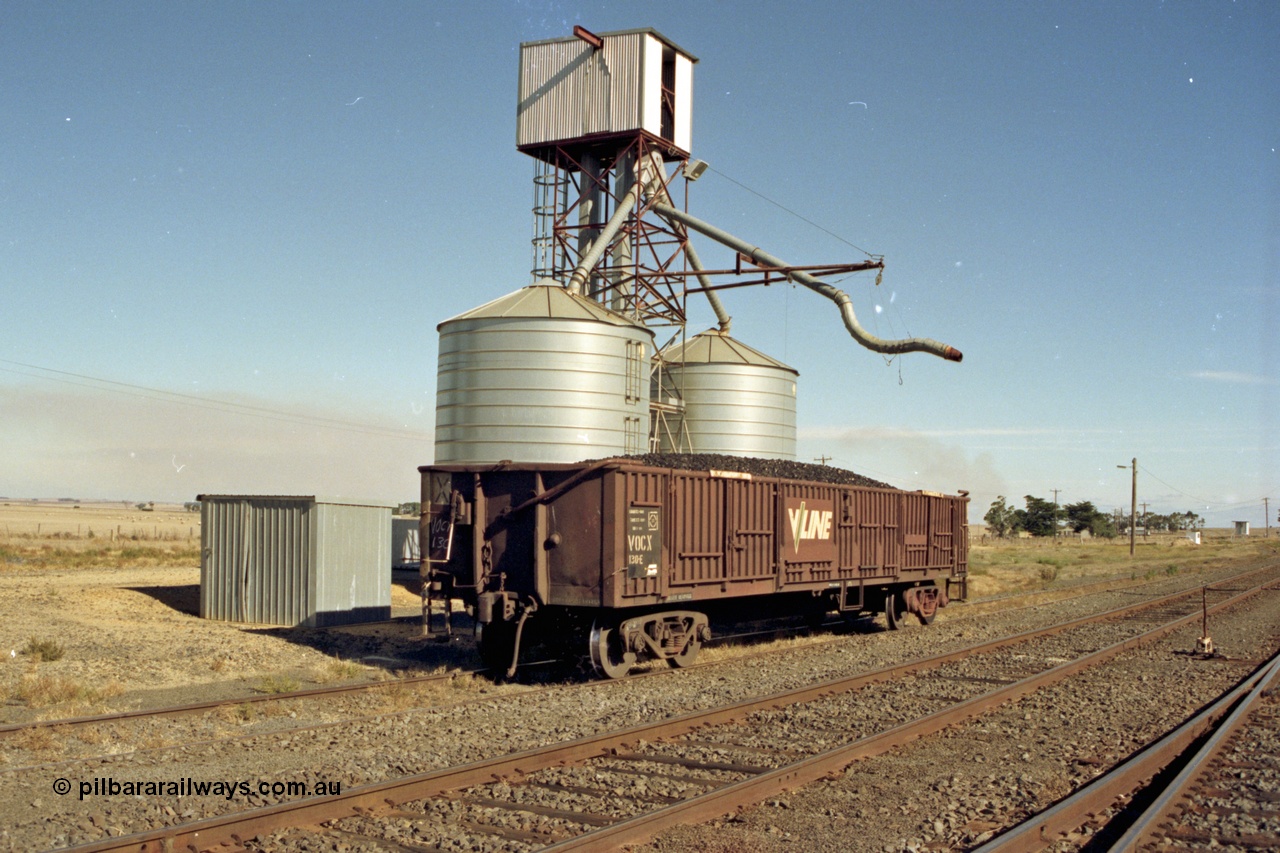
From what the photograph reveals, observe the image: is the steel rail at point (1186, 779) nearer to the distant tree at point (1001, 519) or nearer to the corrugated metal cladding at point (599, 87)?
the corrugated metal cladding at point (599, 87)

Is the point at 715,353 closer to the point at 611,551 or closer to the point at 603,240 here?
the point at 603,240

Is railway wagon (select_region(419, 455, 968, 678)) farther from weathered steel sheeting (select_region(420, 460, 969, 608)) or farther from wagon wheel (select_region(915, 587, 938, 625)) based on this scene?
wagon wheel (select_region(915, 587, 938, 625))

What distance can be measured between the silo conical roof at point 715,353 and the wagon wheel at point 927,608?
14258mm

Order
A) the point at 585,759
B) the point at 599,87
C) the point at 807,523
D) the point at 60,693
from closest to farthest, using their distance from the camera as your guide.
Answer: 1. the point at 585,759
2. the point at 60,693
3. the point at 807,523
4. the point at 599,87

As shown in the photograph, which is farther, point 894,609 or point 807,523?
point 894,609

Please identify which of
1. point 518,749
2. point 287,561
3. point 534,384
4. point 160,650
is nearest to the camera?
point 518,749

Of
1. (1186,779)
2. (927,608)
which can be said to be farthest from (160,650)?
(927,608)

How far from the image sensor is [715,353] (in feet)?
124

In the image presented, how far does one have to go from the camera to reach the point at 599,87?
34.8 meters

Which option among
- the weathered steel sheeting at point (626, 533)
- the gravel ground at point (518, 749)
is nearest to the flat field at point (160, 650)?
the gravel ground at point (518, 749)

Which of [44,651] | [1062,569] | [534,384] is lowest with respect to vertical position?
[1062,569]

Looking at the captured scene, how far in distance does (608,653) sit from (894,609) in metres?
10.5

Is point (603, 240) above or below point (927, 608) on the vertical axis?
above

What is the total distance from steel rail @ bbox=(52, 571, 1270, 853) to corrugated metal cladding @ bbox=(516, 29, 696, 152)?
2485 centimetres
